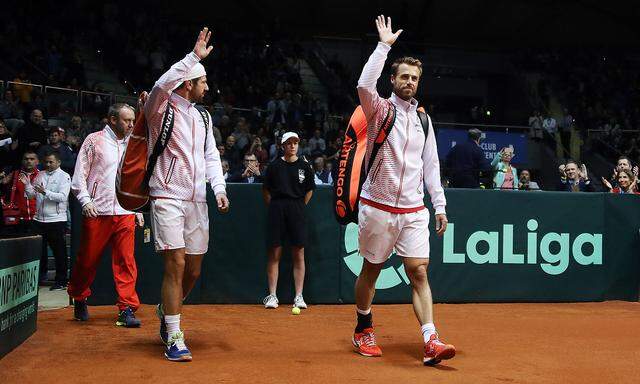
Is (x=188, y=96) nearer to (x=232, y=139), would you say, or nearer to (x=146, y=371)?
(x=146, y=371)

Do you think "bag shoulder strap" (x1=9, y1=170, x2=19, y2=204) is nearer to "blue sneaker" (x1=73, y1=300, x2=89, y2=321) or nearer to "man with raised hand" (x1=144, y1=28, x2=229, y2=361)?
"blue sneaker" (x1=73, y1=300, x2=89, y2=321)

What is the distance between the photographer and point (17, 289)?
551 cm

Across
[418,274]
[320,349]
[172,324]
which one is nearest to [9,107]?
[172,324]

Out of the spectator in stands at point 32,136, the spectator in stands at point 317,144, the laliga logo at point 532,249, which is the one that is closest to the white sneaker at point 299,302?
the laliga logo at point 532,249

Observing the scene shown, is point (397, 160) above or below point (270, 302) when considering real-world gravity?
above

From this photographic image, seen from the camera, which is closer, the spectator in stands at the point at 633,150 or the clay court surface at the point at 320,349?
the clay court surface at the point at 320,349

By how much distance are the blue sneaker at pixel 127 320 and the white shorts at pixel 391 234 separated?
8.23 feet

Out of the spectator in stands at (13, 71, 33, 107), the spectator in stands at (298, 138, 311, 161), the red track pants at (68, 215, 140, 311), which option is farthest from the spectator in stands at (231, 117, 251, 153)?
the red track pants at (68, 215, 140, 311)

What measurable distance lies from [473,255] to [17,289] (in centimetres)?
548

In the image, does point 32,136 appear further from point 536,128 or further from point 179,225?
point 536,128

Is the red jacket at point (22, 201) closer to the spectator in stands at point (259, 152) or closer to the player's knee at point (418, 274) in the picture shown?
the spectator in stands at point (259, 152)

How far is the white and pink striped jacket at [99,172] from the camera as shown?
22.3 ft

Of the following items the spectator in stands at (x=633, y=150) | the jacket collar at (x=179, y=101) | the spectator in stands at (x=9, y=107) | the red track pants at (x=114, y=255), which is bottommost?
the red track pants at (x=114, y=255)

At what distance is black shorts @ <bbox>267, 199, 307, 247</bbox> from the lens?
830cm
